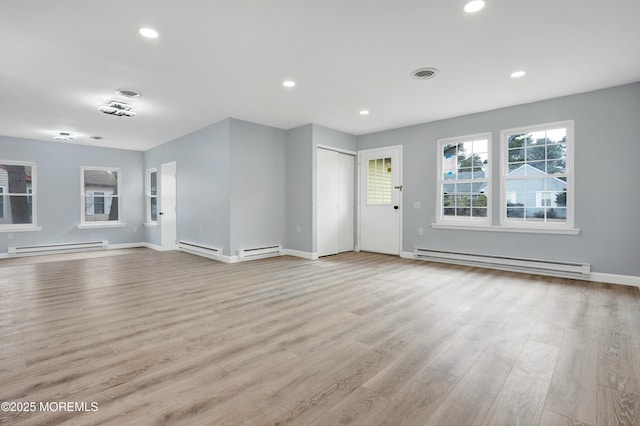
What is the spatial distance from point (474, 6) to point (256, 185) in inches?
172

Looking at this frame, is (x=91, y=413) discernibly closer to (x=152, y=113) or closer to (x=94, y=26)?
(x=94, y=26)

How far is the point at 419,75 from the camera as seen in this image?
12.0ft

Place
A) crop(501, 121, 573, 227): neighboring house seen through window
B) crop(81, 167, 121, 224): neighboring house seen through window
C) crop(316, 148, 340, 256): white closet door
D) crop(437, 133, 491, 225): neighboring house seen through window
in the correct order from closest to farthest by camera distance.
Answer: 1. crop(501, 121, 573, 227): neighboring house seen through window
2. crop(437, 133, 491, 225): neighboring house seen through window
3. crop(316, 148, 340, 256): white closet door
4. crop(81, 167, 121, 224): neighboring house seen through window

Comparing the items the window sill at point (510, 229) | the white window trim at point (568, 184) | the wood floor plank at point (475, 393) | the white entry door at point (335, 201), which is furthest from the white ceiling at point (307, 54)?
the wood floor plank at point (475, 393)

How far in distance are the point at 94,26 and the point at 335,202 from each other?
4.62 metres

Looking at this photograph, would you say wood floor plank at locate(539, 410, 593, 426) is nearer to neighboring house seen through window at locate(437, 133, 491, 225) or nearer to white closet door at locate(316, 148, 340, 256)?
neighboring house seen through window at locate(437, 133, 491, 225)

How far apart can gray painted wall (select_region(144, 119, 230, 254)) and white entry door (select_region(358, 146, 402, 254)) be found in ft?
9.62

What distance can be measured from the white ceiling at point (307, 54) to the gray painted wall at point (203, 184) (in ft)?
3.13

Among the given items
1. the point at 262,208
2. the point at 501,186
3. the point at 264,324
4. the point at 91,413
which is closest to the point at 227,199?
the point at 262,208

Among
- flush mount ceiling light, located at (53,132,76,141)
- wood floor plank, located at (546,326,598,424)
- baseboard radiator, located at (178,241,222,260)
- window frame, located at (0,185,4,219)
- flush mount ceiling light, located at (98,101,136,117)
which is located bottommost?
wood floor plank, located at (546,326,598,424)

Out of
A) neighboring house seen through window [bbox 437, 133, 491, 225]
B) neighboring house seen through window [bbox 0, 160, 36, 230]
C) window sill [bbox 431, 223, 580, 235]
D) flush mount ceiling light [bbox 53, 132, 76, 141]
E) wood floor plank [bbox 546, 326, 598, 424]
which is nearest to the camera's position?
wood floor plank [bbox 546, 326, 598, 424]

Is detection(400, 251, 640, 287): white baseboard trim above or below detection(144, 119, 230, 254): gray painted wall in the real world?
below

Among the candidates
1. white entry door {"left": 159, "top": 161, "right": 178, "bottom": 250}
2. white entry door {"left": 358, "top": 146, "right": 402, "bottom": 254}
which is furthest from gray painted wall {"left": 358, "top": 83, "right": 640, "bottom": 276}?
white entry door {"left": 159, "top": 161, "right": 178, "bottom": 250}

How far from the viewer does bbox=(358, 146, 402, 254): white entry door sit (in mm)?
6172
